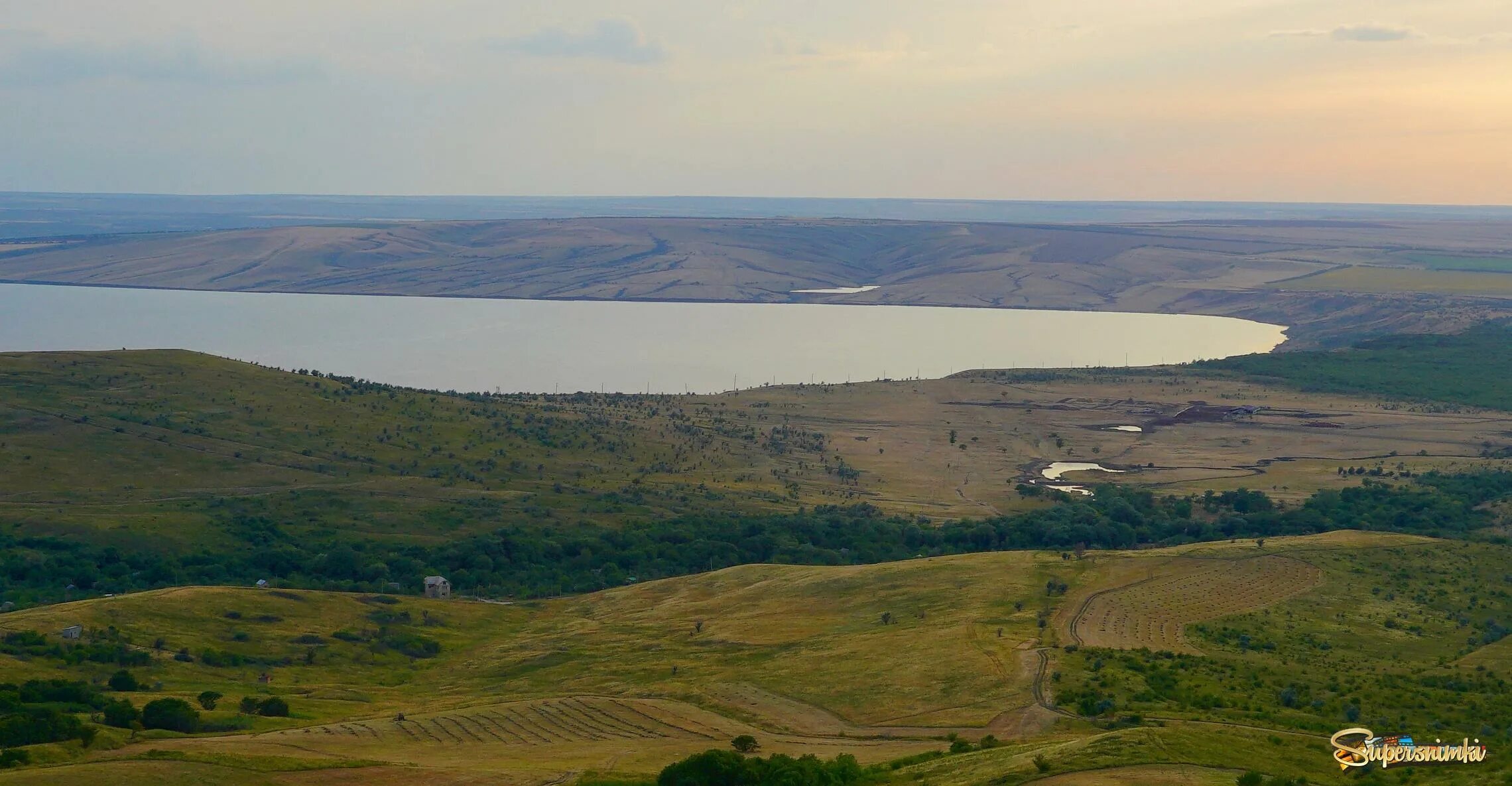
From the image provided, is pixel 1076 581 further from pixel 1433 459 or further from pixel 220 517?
pixel 1433 459

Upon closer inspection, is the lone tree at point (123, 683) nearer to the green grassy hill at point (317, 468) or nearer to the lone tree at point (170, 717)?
the lone tree at point (170, 717)

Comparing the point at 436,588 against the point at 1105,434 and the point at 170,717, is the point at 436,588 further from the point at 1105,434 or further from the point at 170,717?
the point at 1105,434

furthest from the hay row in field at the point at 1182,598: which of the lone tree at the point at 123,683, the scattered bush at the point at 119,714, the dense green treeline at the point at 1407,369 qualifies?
the dense green treeline at the point at 1407,369

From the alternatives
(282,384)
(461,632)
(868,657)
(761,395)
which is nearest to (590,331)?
(761,395)

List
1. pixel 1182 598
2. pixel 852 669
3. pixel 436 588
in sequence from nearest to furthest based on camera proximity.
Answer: pixel 852 669 < pixel 1182 598 < pixel 436 588

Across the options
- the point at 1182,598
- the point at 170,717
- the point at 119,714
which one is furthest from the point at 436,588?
the point at 1182,598

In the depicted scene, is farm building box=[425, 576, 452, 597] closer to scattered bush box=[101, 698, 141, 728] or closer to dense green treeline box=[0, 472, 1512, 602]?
dense green treeline box=[0, 472, 1512, 602]
